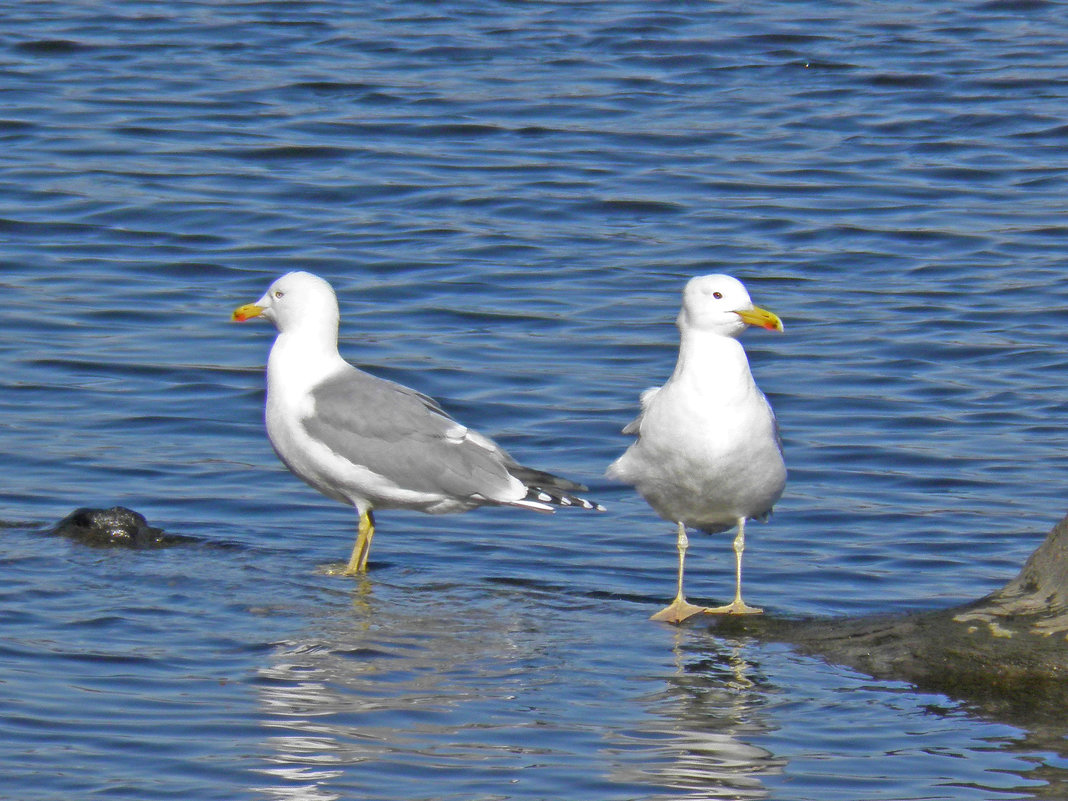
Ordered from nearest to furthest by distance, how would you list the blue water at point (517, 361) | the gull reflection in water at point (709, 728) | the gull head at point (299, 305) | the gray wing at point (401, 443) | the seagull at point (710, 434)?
the gull reflection in water at point (709, 728) < the blue water at point (517, 361) < the seagull at point (710, 434) < the gray wing at point (401, 443) < the gull head at point (299, 305)

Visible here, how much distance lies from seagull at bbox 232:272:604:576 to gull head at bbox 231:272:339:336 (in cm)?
7

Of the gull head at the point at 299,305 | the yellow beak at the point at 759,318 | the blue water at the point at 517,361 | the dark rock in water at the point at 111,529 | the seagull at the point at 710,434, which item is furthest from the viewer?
the gull head at the point at 299,305

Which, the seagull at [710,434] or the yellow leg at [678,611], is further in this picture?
the yellow leg at [678,611]

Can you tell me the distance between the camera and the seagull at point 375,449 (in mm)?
7617

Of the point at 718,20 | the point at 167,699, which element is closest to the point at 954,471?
the point at 167,699

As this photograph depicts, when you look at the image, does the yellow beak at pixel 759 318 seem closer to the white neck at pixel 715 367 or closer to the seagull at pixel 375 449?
the white neck at pixel 715 367

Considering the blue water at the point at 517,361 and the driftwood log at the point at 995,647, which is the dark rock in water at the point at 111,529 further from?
the driftwood log at the point at 995,647

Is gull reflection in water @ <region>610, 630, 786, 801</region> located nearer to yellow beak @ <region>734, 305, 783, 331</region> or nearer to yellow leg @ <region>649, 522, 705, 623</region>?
yellow leg @ <region>649, 522, 705, 623</region>

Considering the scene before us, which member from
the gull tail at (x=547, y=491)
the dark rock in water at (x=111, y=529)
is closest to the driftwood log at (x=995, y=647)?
the gull tail at (x=547, y=491)

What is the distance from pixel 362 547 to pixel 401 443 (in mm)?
465

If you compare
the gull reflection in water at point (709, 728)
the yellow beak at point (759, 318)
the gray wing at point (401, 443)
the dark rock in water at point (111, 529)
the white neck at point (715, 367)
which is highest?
the yellow beak at point (759, 318)

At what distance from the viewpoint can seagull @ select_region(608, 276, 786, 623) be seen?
263 inches

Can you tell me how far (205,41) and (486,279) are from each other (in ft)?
26.6

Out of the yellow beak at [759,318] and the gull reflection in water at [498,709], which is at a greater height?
the yellow beak at [759,318]
